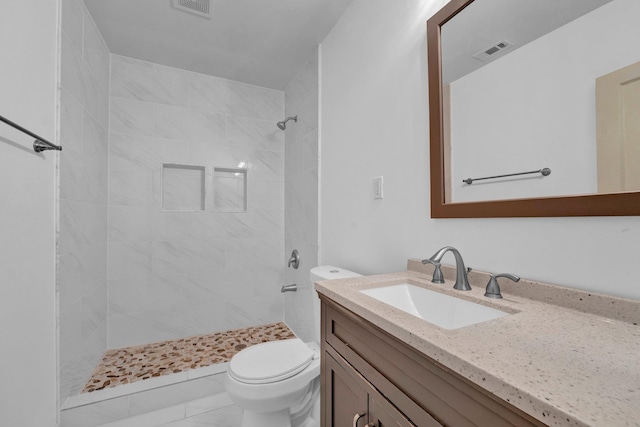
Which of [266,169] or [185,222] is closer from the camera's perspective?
[185,222]

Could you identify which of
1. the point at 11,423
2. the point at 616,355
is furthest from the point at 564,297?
the point at 11,423

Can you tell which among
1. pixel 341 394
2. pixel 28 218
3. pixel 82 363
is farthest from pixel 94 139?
pixel 341 394

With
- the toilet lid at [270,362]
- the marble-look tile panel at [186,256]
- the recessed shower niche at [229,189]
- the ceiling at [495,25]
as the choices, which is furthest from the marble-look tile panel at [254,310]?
the ceiling at [495,25]

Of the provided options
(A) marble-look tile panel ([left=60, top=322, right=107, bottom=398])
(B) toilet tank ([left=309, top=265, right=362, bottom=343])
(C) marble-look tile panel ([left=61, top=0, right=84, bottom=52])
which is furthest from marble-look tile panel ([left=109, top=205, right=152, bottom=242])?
(B) toilet tank ([left=309, top=265, right=362, bottom=343])

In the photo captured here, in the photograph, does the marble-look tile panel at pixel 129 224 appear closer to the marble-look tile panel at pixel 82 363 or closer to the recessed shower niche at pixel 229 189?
the recessed shower niche at pixel 229 189

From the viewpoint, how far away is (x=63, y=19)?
4.41 feet

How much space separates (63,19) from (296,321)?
2392mm

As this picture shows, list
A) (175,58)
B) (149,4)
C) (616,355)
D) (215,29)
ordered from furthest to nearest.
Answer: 1. (175,58)
2. (215,29)
3. (149,4)
4. (616,355)

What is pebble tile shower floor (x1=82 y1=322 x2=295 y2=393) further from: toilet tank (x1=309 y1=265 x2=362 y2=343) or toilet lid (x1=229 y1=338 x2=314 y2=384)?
toilet tank (x1=309 y1=265 x2=362 y2=343)

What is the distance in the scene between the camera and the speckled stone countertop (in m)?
0.32

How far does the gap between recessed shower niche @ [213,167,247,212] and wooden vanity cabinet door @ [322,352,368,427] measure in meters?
1.87

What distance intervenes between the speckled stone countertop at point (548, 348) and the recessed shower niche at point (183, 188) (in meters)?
1.98

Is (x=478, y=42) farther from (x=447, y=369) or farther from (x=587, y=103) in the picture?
(x=447, y=369)

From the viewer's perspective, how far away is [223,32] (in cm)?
182
